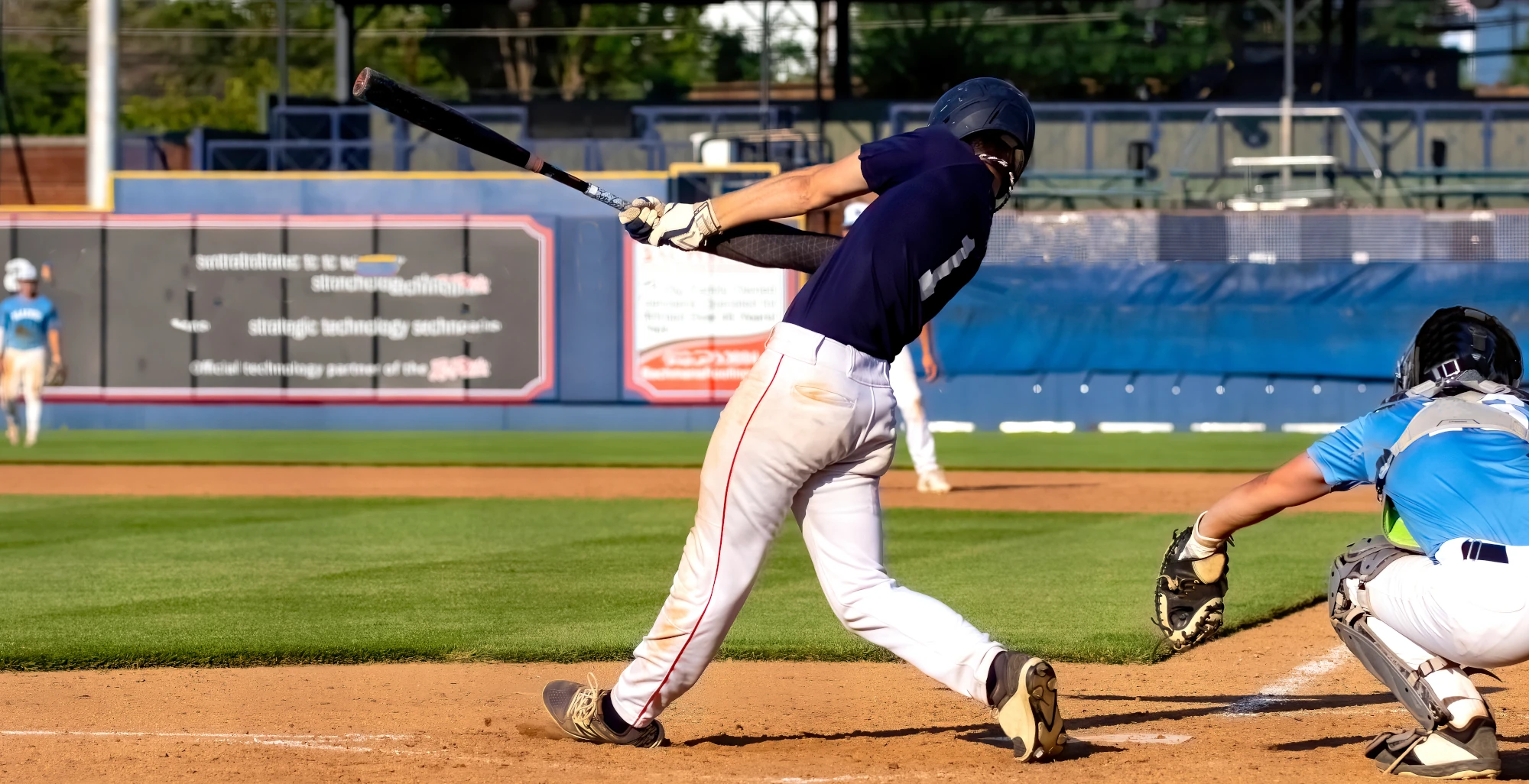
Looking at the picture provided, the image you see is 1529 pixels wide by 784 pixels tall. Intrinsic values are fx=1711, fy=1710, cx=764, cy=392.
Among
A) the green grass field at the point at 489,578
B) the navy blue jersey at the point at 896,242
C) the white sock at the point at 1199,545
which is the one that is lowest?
the green grass field at the point at 489,578

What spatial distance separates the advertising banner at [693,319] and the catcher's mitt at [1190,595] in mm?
16651

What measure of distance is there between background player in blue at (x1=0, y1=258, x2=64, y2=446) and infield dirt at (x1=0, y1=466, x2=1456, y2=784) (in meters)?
14.5

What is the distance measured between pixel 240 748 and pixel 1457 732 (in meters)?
3.51

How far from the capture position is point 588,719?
16.5ft

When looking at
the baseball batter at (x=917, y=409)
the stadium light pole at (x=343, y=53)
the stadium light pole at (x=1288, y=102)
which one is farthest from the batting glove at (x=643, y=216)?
the stadium light pole at (x=343, y=53)

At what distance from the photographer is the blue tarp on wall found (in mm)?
21172

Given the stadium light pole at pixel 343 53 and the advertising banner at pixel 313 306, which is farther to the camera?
the stadium light pole at pixel 343 53

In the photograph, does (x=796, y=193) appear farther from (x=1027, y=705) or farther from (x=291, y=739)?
(x=291, y=739)

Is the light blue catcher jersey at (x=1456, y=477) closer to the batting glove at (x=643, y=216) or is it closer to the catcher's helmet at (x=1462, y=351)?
the catcher's helmet at (x=1462, y=351)

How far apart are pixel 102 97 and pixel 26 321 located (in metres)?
5.90

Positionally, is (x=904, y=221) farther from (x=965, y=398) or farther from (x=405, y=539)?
(x=965, y=398)

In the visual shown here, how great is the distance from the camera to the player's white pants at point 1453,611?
430cm

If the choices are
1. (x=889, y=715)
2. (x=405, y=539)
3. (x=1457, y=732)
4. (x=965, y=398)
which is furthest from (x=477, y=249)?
(x=1457, y=732)

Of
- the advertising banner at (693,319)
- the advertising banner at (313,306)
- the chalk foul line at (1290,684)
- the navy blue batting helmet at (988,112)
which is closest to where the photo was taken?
the navy blue batting helmet at (988,112)
